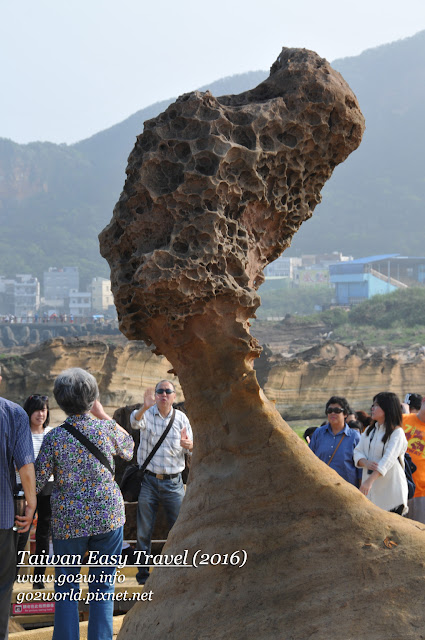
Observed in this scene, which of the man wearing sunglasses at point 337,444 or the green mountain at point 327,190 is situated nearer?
the man wearing sunglasses at point 337,444

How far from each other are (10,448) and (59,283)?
89855 millimetres

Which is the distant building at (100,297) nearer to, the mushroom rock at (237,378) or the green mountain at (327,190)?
the green mountain at (327,190)

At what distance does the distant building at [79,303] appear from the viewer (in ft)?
267

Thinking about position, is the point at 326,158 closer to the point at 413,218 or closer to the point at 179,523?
the point at 179,523

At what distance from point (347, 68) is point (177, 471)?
147570 mm

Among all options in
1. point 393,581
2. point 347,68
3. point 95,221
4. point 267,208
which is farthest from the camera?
point 347,68

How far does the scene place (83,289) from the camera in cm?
9419


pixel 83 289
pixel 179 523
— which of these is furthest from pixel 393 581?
pixel 83 289

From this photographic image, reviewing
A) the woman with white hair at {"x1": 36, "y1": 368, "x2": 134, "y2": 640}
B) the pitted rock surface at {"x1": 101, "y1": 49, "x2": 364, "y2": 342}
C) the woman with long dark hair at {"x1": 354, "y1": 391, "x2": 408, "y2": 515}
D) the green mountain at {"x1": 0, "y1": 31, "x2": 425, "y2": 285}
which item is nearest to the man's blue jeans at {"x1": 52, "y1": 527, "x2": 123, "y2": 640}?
the woman with white hair at {"x1": 36, "y1": 368, "x2": 134, "y2": 640}

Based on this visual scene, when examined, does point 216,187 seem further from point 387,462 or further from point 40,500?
point 40,500

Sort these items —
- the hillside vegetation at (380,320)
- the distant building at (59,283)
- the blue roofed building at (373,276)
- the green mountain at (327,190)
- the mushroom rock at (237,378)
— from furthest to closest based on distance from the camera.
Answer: the green mountain at (327,190), the distant building at (59,283), the blue roofed building at (373,276), the hillside vegetation at (380,320), the mushroom rock at (237,378)

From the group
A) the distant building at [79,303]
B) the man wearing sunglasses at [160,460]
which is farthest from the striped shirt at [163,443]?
the distant building at [79,303]

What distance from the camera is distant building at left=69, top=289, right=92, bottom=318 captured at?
267 ft

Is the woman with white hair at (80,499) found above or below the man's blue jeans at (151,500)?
above
